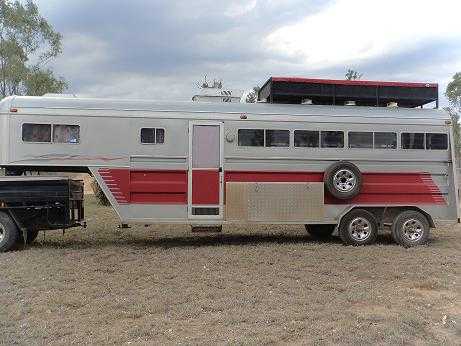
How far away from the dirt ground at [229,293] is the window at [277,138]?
77.0 inches

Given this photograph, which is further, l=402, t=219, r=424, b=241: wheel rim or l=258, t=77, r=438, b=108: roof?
l=402, t=219, r=424, b=241: wheel rim

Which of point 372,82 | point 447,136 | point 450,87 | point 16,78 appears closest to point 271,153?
point 372,82

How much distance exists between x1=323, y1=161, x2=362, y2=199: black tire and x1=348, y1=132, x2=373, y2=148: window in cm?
46

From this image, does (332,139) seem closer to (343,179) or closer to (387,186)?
(343,179)

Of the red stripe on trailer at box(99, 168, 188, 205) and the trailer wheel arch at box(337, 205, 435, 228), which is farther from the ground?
the red stripe on trailer at box(99, 168, 188, 205)

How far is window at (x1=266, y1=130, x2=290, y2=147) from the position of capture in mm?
10930

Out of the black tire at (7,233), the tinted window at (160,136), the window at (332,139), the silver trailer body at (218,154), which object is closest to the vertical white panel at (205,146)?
the silver trailer body at (218,154)

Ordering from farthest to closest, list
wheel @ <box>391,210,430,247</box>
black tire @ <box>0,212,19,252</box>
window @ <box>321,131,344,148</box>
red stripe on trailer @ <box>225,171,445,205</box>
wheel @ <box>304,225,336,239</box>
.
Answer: wheel @ <box>304,225,336,239</box> → wheel @ <box>391,210,430,247</box> → window @ <box>321,131,344,148</box> → red stripe on trailer @ <box>225,171,445,205</box> → black tire @ <box>0,212,19,252</box>

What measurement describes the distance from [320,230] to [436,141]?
3054 mm

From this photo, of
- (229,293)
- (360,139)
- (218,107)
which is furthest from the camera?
(360,139)

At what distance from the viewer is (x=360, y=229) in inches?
445

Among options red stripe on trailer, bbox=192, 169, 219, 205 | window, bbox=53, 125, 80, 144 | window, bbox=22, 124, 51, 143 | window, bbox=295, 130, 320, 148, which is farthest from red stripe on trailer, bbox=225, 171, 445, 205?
window, bbox=22, 124, 51, 143

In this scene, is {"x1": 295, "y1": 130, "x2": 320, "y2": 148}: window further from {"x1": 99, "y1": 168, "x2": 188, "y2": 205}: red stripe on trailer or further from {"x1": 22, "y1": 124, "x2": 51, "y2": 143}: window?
{"x1": 22, "y1": 124, "x2": 51, "y2": 143}: window

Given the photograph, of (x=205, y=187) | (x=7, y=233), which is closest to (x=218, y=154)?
(x=205, y=187)
